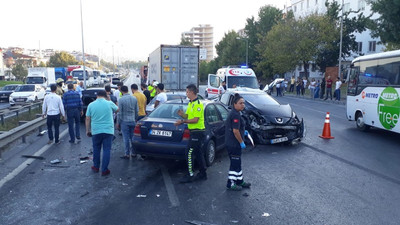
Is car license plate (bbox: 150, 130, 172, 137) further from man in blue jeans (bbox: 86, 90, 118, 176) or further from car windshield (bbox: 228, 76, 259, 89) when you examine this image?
car windshield (bbox: 228, 76, 259, 89)

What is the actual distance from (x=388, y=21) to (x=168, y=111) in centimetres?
1853

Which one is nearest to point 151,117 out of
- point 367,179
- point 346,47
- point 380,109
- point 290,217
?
point 290,217

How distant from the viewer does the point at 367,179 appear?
6453 mm

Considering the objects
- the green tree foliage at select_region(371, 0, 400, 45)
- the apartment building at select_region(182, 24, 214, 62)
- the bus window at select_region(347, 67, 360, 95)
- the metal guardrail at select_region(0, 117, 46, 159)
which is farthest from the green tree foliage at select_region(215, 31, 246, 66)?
the apartment building at select_region(182, 24, 214, 62)

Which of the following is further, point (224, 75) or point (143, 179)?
point (224, 75)

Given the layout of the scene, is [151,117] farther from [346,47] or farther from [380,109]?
[346,47]

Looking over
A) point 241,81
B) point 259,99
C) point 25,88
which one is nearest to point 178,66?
point 241,81

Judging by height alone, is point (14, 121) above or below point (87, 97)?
below

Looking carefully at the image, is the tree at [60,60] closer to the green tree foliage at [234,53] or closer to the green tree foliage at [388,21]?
the green tree foliage at [234,53]

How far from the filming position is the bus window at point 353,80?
1239cm

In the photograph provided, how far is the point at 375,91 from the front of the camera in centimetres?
1103

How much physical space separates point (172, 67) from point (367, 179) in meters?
14.0

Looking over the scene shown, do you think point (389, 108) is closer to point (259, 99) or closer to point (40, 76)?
point (259, 99)

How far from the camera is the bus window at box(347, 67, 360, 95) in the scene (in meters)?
12.4
